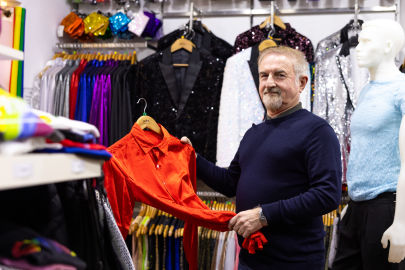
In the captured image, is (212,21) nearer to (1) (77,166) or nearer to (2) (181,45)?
(2) (181,45)

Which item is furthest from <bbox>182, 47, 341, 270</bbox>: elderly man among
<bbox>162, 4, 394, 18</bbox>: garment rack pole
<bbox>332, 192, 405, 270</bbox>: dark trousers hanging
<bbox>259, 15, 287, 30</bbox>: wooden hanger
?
<bbox>162, 4, 394, 18</bbox>: garment rack pole

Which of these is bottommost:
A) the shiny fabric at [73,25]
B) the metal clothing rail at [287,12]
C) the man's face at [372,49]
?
the man's face at [372,49]

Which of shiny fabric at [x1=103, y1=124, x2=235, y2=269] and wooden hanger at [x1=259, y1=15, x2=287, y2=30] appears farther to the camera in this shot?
wooden hanger at [x1=259, y1=15, x2=287, y2=30]

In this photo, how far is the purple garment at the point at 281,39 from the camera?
11.4 ft

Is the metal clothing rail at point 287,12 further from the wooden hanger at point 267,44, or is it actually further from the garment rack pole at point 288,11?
the wooden hanger at point 267,44

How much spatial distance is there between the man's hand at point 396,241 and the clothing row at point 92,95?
6.96ft

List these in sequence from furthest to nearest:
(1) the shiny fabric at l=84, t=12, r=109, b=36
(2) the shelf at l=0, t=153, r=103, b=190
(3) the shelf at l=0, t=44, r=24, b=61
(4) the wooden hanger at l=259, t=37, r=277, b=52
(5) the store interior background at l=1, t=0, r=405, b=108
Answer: (1) the shiny fabric at l=84, t=12, r=109, b=36 → (5) the store interior background at l=1, t=0, r=405, b=108 → (4) the wooden hanger at l=259, t=37, r=277, b=52 → (3) the shelf at l=0, t=44, r=24, b=61 → (2) the shelf at l=0, t=153, r=103, b=190

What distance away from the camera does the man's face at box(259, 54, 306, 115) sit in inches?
79.4

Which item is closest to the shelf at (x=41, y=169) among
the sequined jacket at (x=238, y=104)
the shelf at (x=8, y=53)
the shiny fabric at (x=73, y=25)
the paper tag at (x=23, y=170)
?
the paper tag at (x=23, y=170)

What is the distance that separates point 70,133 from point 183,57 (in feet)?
8.64

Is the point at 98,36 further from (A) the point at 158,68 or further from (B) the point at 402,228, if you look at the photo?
(B) the point at 402,228

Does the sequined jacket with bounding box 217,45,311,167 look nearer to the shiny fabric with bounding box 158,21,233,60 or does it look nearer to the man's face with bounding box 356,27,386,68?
the shiny fabric with bounding box 158,21,233,60

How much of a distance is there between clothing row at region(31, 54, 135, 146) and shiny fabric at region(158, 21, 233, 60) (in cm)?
38

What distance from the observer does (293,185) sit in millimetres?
1900
